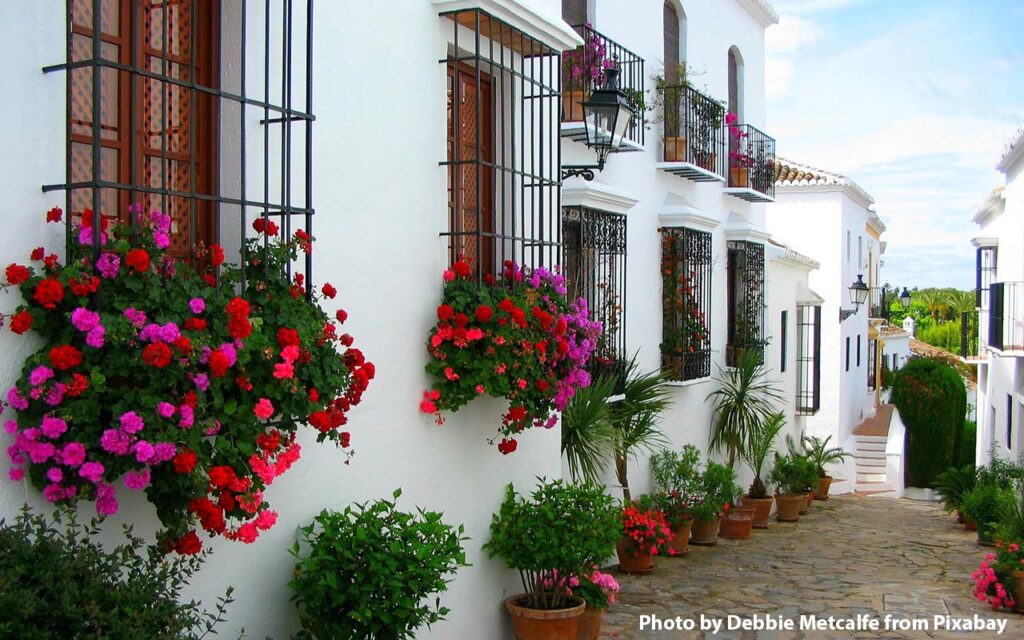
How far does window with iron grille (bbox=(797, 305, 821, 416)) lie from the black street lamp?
40.7 feet

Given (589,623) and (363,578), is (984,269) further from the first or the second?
(363,578)

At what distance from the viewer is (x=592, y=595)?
6691 millimetres

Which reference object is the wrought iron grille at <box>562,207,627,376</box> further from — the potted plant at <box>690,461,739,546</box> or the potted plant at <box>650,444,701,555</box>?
the potted plant at <box>690,461,739,546</box>

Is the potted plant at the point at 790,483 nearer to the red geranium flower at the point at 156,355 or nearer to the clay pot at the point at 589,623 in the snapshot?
the clay pot at the point at 589,623

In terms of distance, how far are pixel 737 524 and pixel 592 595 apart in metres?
6.27

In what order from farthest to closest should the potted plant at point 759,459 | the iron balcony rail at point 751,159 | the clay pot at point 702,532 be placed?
the iron balcony rail at point 751,159, the potted plant at point 759,459, the clay pot at point 702,532

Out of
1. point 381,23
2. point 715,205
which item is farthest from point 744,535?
point 381,23

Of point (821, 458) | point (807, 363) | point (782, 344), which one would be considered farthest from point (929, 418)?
point (782, 344)

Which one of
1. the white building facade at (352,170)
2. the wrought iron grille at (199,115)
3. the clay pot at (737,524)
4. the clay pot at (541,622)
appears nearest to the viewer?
the white building facade at (352,170)

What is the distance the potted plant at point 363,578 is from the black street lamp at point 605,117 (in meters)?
3.95

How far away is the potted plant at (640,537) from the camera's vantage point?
9.27 metres

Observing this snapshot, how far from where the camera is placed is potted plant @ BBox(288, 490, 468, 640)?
4.44 m

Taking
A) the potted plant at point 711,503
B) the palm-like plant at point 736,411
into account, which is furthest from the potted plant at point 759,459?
the potted plant at point 711,503

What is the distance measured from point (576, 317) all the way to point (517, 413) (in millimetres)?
806
